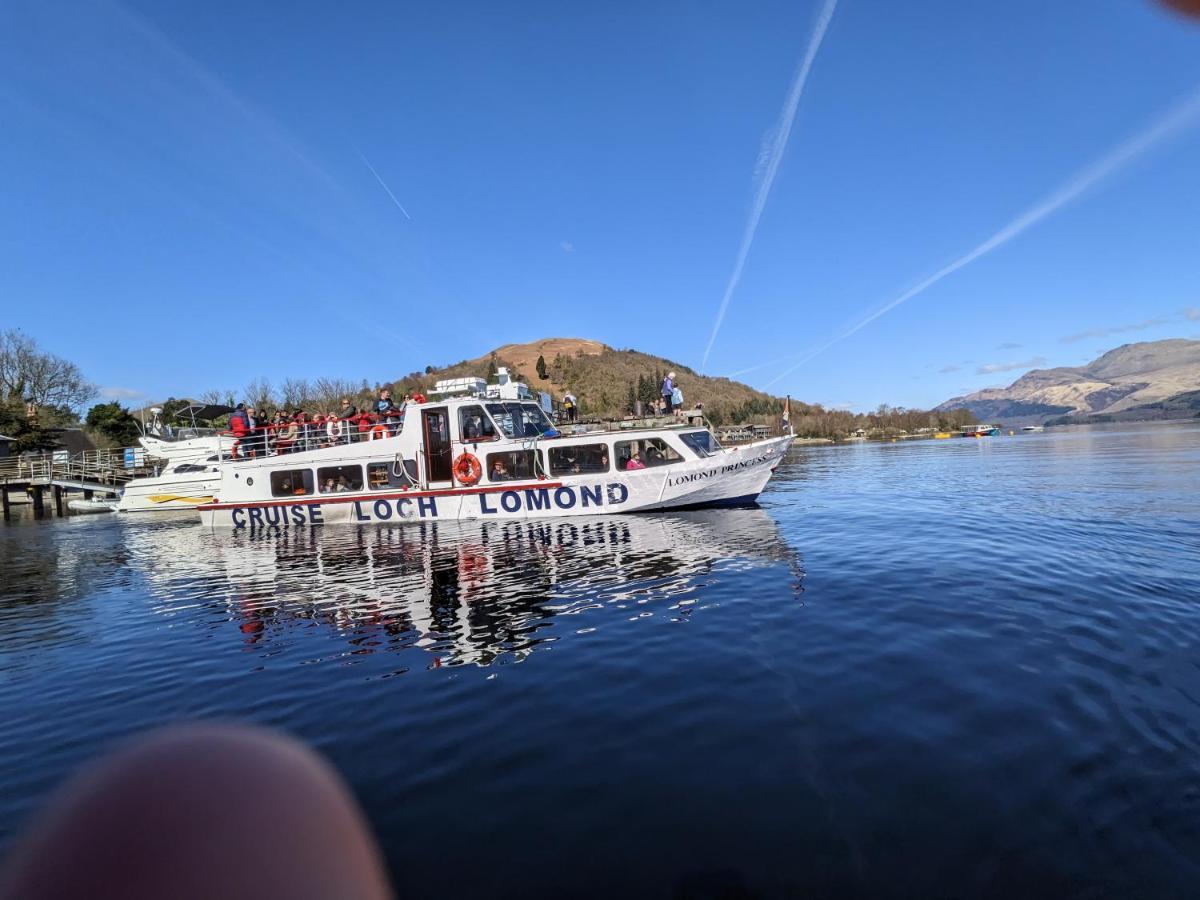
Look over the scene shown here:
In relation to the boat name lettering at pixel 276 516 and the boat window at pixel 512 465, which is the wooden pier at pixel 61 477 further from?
the boat window at pixel 512 465

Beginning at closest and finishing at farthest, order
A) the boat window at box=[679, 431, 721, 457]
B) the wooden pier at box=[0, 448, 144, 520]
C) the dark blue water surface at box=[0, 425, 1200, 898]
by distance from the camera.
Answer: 1. the dark blue water surface at box=[0, 425, 1200, 898]
2. the boat window at box=[679, 431, 721, 457]
3. the wooden pier at box=[0, 448, 144, 520]

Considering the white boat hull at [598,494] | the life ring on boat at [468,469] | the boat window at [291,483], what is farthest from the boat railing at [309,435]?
the life ring on boat at [468,469]

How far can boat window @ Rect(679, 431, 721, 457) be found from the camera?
70.3ft

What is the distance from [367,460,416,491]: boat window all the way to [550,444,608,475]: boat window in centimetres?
586

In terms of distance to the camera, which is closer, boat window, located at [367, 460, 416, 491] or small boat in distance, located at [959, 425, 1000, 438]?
boat window, located at [367, 460, 416, 491]

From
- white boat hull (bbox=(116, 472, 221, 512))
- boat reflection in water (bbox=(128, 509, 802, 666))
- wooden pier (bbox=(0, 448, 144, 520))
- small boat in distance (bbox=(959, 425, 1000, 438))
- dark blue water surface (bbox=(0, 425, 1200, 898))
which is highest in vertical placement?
wooden pier (bbox=(0, 448, 144, 520))

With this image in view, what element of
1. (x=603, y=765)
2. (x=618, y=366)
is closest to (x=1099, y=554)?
(x=603, y=765)

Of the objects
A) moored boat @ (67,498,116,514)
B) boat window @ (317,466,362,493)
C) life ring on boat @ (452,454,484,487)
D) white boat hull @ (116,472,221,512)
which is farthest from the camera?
moored boat @ (67,498,116,514)

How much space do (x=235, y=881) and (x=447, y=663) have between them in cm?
740

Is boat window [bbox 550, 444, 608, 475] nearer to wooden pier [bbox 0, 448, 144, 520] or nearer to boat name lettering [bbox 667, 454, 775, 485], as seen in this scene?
boat name lettering [bbox 667, 454, 775, 485]

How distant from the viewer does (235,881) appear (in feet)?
3.69

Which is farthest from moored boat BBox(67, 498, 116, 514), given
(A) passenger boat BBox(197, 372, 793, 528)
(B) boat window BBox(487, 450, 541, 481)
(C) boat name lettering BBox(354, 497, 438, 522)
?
(B) boat window BBox(487, 450, 541, 481)

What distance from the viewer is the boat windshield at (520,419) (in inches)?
907

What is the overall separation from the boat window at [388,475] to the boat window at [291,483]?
2.86m
